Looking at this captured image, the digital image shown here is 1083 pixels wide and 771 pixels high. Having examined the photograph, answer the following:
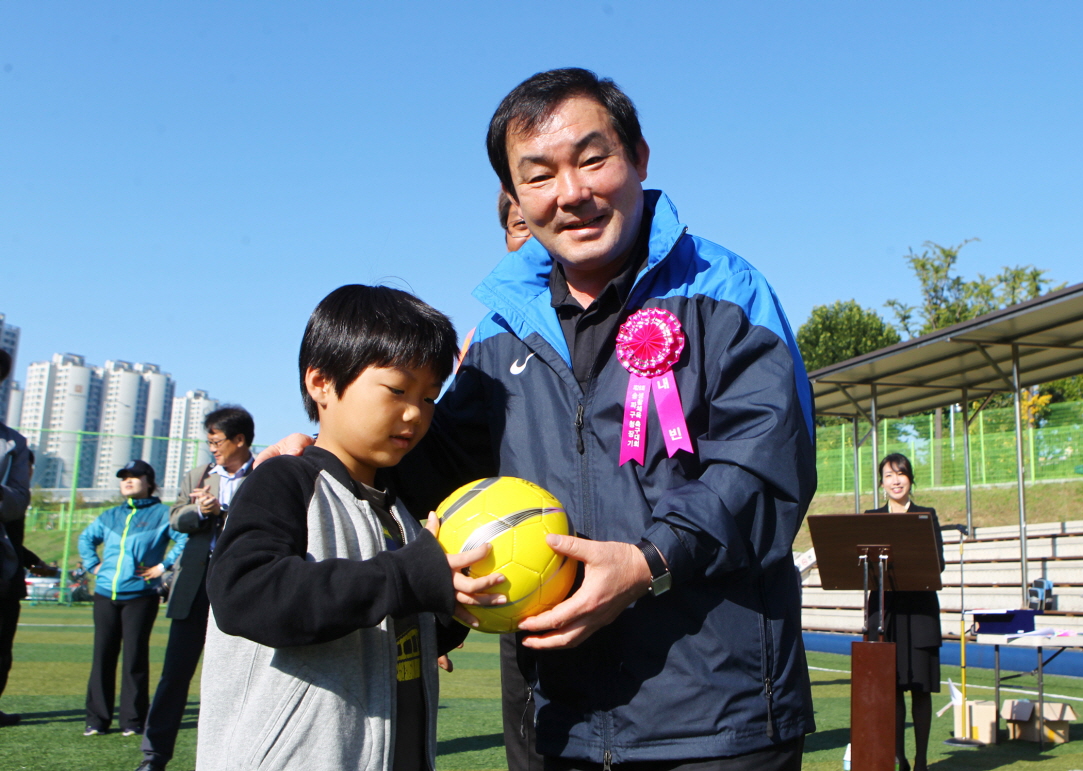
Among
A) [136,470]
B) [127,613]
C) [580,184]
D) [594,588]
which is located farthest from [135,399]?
[594,588]

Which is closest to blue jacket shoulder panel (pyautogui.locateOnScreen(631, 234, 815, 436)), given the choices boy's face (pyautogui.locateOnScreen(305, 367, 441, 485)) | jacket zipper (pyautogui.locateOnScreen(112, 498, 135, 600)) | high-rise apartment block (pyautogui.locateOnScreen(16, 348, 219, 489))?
boy's face (pyautogui.locateOnScreen(305, 367, 441, 485))

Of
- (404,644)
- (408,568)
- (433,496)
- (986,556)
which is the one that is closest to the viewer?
(408,568)

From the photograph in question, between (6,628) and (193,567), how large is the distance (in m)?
1.69

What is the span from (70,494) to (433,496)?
888 inches

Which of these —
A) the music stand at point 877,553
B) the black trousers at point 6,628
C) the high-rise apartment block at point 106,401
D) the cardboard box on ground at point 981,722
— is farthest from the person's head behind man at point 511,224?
the high-rise apartment block at point 106,401

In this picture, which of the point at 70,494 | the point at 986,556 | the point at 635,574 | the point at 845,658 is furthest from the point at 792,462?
the point at 70,494

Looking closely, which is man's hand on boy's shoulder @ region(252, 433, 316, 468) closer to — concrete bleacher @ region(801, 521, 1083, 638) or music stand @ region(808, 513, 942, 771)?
music stand @ region(808, 513, 942, 771)

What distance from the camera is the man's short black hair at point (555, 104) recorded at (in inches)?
91.5

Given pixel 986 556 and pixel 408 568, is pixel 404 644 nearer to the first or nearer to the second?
pixel 408 568

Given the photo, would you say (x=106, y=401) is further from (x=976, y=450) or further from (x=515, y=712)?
(x=515, y=712)

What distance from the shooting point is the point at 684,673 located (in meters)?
1.99

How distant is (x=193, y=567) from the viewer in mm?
5922

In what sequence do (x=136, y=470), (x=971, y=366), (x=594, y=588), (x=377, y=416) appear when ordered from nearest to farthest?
(x=594, y=588), (x=377, y=416), (x=136, y=470), (x=971, y=366)

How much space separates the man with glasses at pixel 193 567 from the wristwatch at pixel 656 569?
3593mm
